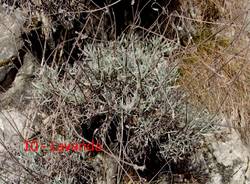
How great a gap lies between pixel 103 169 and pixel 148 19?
0.97 meters

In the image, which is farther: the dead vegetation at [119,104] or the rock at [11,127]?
the rock at [11,127]

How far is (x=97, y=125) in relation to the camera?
2145mm

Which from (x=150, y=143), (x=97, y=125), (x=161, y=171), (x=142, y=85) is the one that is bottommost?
(x=161, y=171)

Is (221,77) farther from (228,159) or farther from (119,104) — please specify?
(119,104)

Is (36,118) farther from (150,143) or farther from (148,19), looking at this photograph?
(148,19)

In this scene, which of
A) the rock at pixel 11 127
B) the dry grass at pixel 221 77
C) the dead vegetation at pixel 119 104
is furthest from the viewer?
the dry grass at pixel 221 77

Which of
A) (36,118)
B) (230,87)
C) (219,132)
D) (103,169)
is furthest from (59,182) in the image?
(230,87)

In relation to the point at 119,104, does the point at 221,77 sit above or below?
below
